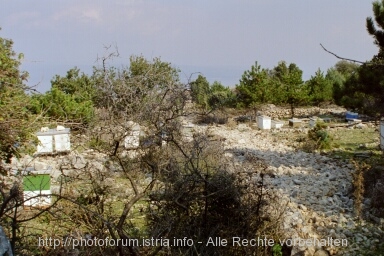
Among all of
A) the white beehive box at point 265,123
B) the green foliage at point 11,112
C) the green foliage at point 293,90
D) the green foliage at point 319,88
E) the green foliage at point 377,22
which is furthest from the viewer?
the green foliage at point 319,88

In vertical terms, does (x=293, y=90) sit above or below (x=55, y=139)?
above

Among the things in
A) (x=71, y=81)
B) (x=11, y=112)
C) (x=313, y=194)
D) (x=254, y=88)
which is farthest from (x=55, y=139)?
(x=254, y=88)

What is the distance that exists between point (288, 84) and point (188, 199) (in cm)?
1919

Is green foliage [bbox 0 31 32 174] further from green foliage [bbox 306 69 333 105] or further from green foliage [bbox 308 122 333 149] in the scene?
green foliage [bbox 306 69 333 105]

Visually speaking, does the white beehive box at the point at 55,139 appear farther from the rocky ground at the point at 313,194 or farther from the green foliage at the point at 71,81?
the green foliage at the point at 71,81

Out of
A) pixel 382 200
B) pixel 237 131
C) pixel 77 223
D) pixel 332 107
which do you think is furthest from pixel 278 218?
pixel 332 107

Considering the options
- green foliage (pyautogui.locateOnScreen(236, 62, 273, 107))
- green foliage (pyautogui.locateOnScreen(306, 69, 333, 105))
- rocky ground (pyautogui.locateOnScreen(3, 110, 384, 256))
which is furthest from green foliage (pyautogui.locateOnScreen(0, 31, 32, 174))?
green foliage (pyautogui.locateOnScreen(306, 69, 333, 105))

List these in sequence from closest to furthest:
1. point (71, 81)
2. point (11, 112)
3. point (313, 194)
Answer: point (11, 112) → point (313, 194) → point (71, 81)

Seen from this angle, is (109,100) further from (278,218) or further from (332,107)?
(332,107)

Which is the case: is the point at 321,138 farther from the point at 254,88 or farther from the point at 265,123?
the point at 254,88

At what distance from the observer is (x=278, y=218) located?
16.3ft

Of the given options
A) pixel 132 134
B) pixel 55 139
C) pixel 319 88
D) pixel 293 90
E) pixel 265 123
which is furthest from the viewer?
pixel 319 88

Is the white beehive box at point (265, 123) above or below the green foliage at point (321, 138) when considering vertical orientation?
above

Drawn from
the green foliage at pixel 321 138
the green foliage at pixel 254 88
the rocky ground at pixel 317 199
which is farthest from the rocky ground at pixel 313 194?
the green foliage at pixel 254 88
